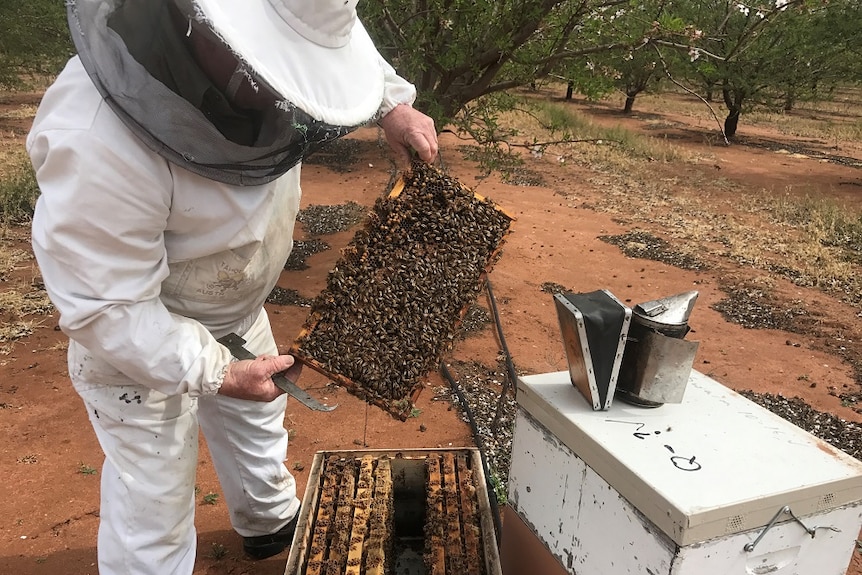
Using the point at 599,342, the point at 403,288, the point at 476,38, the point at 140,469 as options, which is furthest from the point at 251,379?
the point at 476,38

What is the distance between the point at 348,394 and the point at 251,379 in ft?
8.95

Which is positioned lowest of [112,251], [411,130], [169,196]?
[112,251]

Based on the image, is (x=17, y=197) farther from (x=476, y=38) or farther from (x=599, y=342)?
(x=599, y=342)

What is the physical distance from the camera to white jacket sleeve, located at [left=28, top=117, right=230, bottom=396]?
1.75 meters

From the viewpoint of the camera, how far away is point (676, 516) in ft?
5.30

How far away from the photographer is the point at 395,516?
124 inches

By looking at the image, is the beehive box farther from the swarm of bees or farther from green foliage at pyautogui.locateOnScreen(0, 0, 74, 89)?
green foliage at pyautogui.locateOnScreen(0, 0, 74, 89)

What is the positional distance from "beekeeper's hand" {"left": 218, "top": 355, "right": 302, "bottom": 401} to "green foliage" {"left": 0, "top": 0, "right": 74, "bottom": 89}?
8.81m

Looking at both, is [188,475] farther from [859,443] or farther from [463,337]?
[859,443]

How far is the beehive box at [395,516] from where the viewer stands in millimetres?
2457

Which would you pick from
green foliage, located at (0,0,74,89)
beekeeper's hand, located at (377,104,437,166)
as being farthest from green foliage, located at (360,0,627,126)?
green foliage, located at (0,0,74,89)

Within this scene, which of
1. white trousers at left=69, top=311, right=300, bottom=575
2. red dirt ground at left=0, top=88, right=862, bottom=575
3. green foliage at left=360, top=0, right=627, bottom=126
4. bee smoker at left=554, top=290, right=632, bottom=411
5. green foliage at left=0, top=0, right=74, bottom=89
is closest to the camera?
bee smoker at left=554, top=290, right=632, bottom=411

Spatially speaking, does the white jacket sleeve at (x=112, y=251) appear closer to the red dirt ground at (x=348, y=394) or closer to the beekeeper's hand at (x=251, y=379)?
the beekeeper's hand at (x=251, y=379)

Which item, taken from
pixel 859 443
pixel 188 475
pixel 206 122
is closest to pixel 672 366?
pixel 206 122
